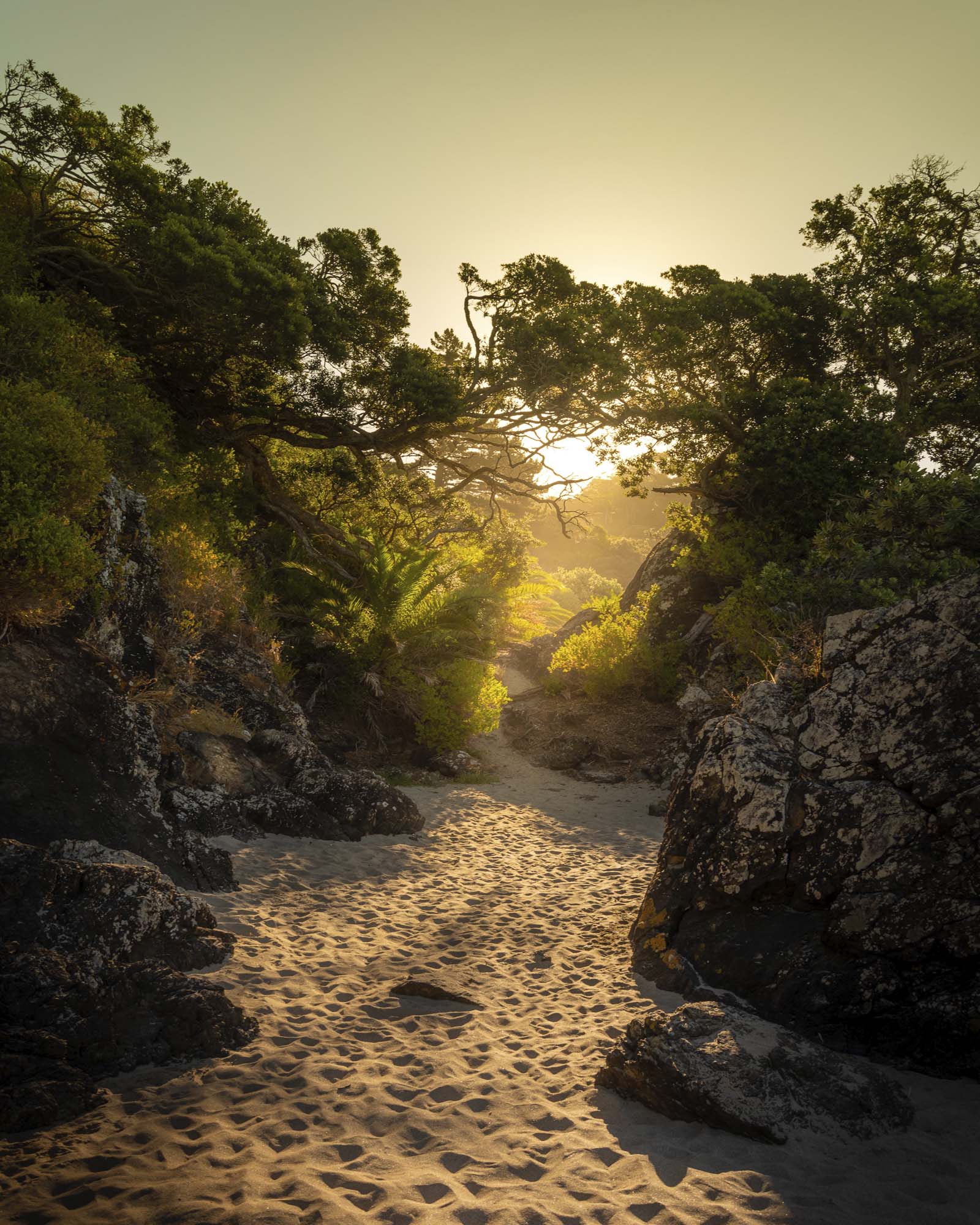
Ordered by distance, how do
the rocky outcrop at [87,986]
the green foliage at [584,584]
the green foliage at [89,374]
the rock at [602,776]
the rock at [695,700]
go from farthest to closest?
1. the green foliage at [584,584]
2. the rock at [602,776]
3. the rock at [695,700]
4. the green foliage at [89,374]
5. the rocky outcrop at [87,986]

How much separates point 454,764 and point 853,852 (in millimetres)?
9490

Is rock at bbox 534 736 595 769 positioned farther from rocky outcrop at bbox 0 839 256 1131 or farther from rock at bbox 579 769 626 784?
rocky outcrop at bbox 0 839 256 1131

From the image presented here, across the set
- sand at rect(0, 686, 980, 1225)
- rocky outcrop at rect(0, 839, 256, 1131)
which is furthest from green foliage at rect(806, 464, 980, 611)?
rocky outcrop at rect(0, 839, 256, 1131)

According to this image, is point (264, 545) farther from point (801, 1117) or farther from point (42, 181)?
point (801, 1117)

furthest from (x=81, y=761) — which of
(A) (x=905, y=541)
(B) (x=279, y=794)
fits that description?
(A) (x=905, y=541)

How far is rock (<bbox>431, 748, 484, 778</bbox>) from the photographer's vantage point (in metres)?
13.7

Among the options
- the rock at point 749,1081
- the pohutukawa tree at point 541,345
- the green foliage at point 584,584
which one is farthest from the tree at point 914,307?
the green foliage at point 584,584

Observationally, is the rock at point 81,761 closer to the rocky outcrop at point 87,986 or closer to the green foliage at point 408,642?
the rocky outcrop at point 87,986

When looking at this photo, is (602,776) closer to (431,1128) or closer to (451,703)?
(451,703)

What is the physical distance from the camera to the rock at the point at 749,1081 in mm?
3854

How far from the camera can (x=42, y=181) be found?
11.1 m

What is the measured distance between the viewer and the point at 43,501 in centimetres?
669

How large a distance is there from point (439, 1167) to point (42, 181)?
14.7 meters

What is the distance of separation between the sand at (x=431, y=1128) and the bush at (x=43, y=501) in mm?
3570
